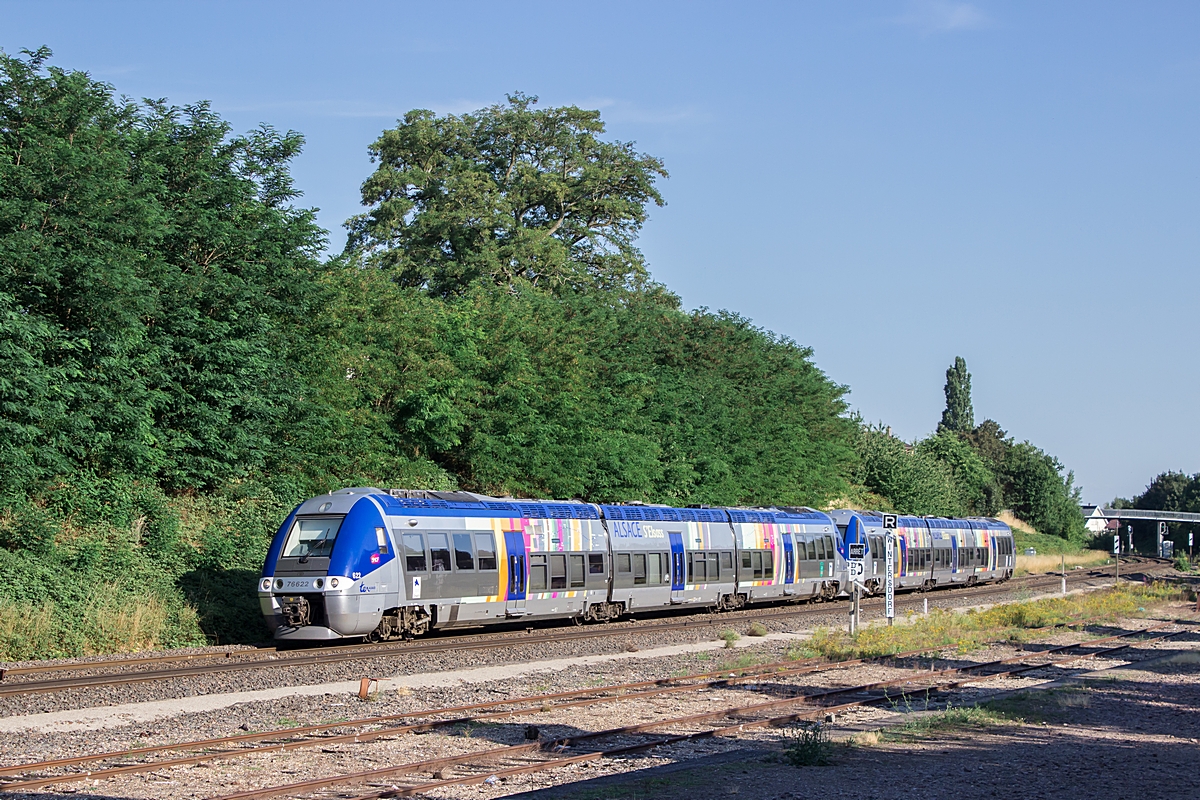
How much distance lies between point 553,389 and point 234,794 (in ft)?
115

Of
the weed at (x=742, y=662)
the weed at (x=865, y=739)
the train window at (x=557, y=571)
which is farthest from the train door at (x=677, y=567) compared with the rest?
the weed at (x=865, y=739)

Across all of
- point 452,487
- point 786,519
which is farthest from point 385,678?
point 786,519

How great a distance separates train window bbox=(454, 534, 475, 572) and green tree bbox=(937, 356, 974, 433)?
422 feet

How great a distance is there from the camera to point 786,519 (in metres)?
41.9

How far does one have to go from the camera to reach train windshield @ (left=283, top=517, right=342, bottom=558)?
24156 mm

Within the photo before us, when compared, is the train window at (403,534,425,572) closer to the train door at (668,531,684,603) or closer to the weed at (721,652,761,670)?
the weed at (721,652,761,670)

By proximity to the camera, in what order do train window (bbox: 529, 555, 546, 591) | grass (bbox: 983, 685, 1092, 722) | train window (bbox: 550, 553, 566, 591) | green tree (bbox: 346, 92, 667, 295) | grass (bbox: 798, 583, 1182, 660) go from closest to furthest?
grass (bbox: 983, 685, 1092, 722), grass (bbox: 798, 583, 1182, 660), train window (bbox: 529, 555, 546, 591), train window (bbox: 550, 553, 566, 591), green tree (bbox: 346, 92, 667, 295)

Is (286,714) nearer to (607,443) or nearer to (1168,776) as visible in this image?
(1168,776)

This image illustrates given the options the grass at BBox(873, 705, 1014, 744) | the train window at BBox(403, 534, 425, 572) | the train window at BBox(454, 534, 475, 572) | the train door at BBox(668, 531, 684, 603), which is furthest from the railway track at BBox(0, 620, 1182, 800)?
the train door at BBox(668, 531, 684, 603)

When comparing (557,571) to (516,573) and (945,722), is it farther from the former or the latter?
(945,722)

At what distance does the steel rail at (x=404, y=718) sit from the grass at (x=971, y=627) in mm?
1823

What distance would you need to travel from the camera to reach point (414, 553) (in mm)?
25078

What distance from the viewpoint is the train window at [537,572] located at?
2858cm

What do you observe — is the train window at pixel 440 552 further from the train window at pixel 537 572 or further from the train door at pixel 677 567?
the train door at pixel 677 567
